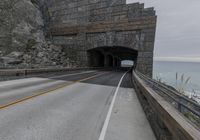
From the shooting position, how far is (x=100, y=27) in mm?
32969

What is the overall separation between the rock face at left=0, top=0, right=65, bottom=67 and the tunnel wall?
4.50 meters

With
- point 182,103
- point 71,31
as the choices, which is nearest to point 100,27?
point 71,31

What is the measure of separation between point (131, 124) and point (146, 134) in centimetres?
78

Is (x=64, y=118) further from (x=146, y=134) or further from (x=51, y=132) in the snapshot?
(x=146, y=134)

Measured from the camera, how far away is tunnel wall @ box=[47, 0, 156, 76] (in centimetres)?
2870

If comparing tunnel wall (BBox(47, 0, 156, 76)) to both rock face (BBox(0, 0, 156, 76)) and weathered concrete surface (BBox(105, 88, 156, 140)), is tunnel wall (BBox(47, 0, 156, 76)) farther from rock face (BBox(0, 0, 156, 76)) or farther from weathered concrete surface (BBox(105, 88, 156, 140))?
weathered concrete surface (BBox(105, 88, 156, 140))

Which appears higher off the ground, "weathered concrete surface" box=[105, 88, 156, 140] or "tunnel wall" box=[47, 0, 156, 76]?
"tunnel wall" box=[47, 0, 156, 76]

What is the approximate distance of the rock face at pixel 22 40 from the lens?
24.8 m

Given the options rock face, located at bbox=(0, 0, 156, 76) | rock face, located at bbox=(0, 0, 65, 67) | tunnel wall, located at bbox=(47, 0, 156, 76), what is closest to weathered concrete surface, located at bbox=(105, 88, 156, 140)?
rock face, located at bbox=(0, 0, 156, 76)

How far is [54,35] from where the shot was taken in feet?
128

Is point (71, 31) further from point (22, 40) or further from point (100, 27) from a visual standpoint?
point (22, 40)

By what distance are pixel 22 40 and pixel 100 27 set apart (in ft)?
50.5

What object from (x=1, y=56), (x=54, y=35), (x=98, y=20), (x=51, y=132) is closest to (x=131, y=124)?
(x=51, y=132)

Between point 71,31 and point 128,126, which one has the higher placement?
point 71,31
